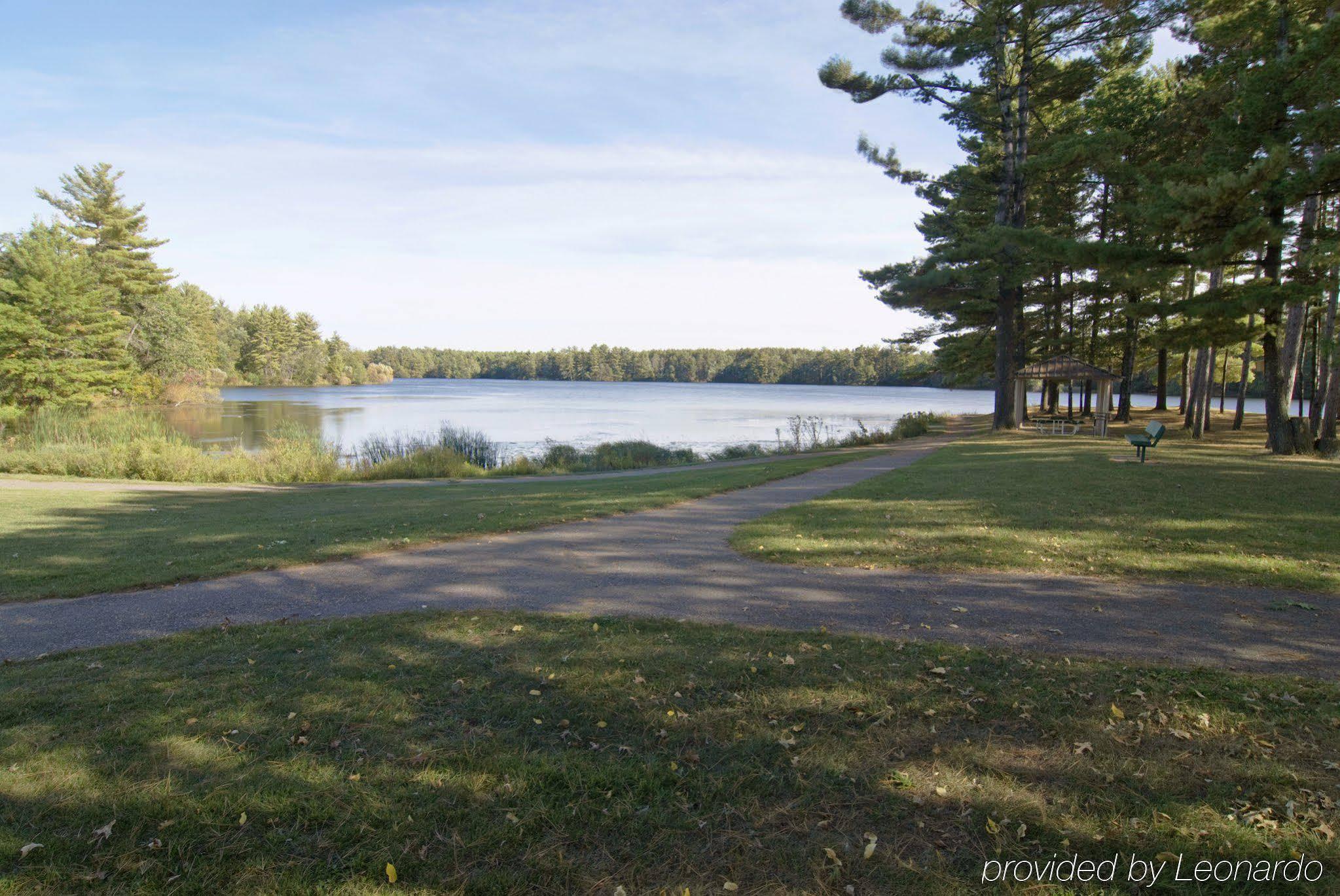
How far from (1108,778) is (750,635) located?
226 cm

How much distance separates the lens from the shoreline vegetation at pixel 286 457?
17250 mm

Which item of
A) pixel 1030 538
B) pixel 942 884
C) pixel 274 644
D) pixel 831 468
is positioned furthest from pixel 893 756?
pixel 831 468

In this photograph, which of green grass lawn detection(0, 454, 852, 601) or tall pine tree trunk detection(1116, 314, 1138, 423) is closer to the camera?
green grass lawn detection(0, 454, 852, 601)

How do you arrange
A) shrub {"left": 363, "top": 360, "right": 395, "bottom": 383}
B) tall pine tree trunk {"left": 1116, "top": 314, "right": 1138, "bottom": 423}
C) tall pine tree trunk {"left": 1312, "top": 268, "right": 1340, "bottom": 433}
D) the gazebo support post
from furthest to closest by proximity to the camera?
1. shrub {"left": 363, "top": 360, "right": 395, "bottom": 383}
2. tall pine tree trunk {"left": 1116, "top": 314, "right": 1138, "bottom": 423}
3. the gazebo support post
4. tall pine tree trunk {"left": 1312, "top": 268, "right": 1340, "bottom": 433}

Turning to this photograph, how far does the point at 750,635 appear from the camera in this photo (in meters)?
4.91

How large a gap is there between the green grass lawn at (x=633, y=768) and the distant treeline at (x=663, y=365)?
379 feet

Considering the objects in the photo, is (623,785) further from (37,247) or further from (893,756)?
(37,247)

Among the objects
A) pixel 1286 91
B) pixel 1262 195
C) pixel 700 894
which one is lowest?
pixel 700 894

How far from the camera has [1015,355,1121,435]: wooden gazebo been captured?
79.9ft

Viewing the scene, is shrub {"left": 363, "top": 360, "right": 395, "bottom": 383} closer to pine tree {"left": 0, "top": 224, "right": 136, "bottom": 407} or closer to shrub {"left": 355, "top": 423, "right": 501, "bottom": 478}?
pine tree {"left": 0, "top": 224, "right": 136, "bottom": 407}

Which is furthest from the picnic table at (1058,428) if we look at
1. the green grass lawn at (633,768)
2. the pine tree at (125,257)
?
the pine tree at (125,257)

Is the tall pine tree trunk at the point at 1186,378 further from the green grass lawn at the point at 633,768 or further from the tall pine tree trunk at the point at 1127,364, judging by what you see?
the green grass lawn at the point at 633,768

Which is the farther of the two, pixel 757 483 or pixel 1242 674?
pixel 757 483

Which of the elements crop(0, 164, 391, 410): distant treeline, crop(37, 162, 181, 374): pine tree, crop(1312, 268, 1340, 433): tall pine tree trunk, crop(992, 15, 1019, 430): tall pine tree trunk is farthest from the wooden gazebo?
crop(37, 162, 181, 374): pine tree
